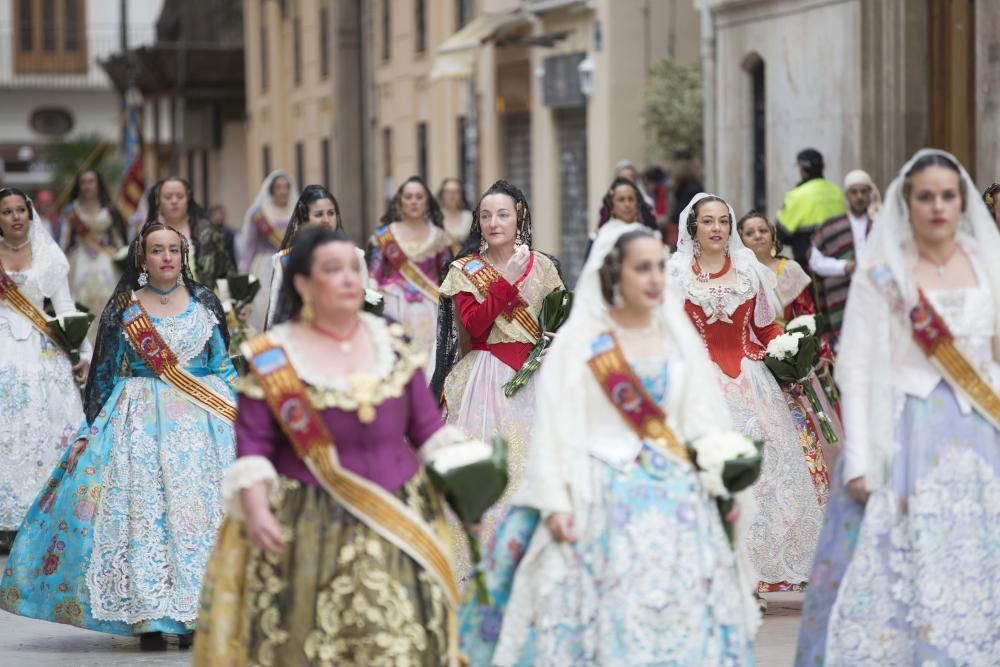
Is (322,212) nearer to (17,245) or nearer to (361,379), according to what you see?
(17,245)

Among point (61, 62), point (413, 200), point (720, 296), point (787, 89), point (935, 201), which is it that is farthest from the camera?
point (61, 62)

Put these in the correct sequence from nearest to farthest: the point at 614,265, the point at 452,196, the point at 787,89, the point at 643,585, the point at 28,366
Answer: the point at 643,585 → the point at 614,265 → the point at 28,366 → the point at 452,196 → the point at 787,89

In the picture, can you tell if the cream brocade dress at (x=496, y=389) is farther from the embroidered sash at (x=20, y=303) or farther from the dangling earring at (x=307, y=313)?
the dangling earring at (x=307, y=313)

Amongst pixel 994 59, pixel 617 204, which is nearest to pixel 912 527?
pixel 617 204

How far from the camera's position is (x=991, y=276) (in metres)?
6.89

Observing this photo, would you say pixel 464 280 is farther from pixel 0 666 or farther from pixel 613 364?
pixel 613 364

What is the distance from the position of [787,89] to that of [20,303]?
29.8ft

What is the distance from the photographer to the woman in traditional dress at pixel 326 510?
6223mm

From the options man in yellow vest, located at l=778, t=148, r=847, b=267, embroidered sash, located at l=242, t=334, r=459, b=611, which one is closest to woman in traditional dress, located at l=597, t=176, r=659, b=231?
man in yellow vest, located at l=778, t=148, r=847, b=267

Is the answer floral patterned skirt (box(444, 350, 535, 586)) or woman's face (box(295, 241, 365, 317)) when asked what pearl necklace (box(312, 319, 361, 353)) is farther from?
floral patterned skirt (box(444, 350, 535, 586))

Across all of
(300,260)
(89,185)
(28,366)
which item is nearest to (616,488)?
(300,260)

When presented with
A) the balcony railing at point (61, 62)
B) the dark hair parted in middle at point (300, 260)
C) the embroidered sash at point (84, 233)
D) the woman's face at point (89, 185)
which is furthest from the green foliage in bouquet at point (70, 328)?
the balcony railing at point (61, 62)

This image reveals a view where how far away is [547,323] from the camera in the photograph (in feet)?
32.7

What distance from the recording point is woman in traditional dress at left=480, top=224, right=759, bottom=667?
6.42m
